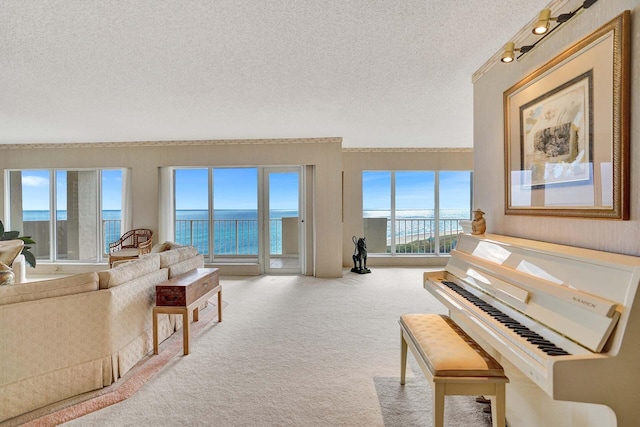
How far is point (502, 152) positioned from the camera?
239cm

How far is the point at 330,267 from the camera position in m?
5.66

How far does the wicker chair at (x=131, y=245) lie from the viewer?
202 inches

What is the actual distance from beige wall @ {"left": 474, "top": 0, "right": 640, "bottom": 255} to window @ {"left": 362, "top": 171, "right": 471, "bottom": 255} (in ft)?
12.8

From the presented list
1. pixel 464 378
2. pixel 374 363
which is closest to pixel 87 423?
pixel 374 363

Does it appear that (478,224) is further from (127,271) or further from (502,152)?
(127,271)

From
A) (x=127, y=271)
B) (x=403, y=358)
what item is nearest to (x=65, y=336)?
(x=127, y=271)

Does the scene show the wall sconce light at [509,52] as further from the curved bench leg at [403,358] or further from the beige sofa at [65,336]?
the beige sofa at [65,336]

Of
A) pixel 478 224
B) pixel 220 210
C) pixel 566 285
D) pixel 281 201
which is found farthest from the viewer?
pixel 220 210

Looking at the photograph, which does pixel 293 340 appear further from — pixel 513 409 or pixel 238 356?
pixel 513 409

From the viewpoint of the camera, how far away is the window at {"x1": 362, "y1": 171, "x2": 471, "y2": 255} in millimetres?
6691

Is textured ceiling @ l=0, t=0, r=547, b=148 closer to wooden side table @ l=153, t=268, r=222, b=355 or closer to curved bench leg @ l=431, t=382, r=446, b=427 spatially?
wooden side table @ l=153, t=268, r=222, b=355

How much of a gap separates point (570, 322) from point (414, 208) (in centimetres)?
574

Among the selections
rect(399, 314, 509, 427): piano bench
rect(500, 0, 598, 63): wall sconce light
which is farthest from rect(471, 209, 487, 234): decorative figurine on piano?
rect(500, 0, 598, 63): wall sconce light

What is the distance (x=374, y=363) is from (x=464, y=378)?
116 centimetres
